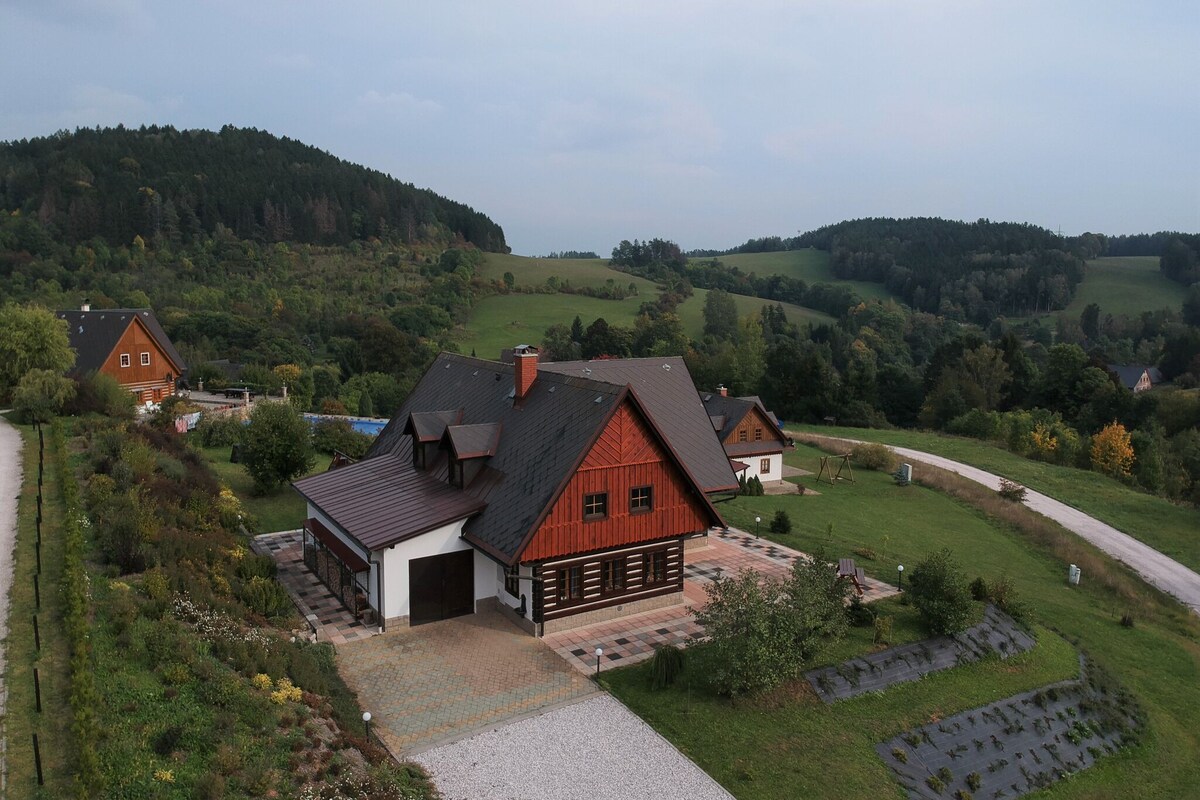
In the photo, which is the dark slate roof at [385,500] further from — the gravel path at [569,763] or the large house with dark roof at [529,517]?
the gravel path at [569,763]

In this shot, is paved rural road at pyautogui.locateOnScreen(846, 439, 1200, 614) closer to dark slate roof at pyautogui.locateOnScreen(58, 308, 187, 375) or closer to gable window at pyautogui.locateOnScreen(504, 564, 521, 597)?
gable window at pyautogui.locateOnScreen(504, 564, 521, 597)

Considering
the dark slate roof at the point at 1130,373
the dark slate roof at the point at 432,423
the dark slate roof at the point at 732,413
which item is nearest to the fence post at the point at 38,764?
the dark slate roof at the point at 432,423

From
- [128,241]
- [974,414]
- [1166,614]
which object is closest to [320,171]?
[128,241]

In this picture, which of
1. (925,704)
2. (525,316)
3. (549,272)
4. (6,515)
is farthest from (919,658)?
(549,272)

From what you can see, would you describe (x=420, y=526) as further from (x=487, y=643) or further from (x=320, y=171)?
(x=320, y=171)

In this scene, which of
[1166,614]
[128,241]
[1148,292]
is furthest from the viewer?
[1148,292]
